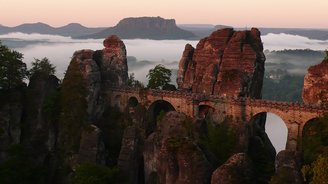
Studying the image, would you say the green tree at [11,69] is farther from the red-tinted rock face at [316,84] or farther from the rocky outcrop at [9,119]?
the red-tinted rock face at [316,84]

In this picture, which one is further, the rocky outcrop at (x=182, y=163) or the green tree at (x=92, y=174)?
the green tree at (x=92, y=174)

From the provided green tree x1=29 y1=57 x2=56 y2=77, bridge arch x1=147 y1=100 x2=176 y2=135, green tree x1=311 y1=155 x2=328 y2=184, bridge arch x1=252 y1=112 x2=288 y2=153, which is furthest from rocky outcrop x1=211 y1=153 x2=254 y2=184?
bridge arch x1=252 y1=112 x2=288 y2=153

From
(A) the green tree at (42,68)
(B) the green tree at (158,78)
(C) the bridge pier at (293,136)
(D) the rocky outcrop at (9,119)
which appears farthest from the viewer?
(B) the green tree at (158,78)

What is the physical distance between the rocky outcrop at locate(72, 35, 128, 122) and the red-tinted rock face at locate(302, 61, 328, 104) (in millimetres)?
28055

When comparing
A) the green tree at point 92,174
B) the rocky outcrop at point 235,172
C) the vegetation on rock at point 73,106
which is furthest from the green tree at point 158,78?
the rocky outcrop at point 235,172

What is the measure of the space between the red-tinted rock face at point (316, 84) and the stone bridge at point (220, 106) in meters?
3.04

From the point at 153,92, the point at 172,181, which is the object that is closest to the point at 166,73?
the point at 153,92

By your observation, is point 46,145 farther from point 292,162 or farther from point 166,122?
point 292,162

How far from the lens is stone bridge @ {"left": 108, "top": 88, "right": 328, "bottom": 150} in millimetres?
54531

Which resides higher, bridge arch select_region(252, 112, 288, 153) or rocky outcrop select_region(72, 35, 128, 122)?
rocky outcrop select_region(72, 35, 128, 122)

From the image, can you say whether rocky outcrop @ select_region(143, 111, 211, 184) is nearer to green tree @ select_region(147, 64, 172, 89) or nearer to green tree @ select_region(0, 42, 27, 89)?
green tree @ select_region(0, 42, 27, 89)

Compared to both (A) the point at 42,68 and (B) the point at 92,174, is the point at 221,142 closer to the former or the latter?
(B) the point at 92,174

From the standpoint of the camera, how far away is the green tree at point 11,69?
2421 inches

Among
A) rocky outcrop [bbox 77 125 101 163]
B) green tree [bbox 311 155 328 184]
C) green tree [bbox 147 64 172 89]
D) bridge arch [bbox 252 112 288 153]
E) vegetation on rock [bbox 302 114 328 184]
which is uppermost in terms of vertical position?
green tree [bbox 147 64 172 89]
